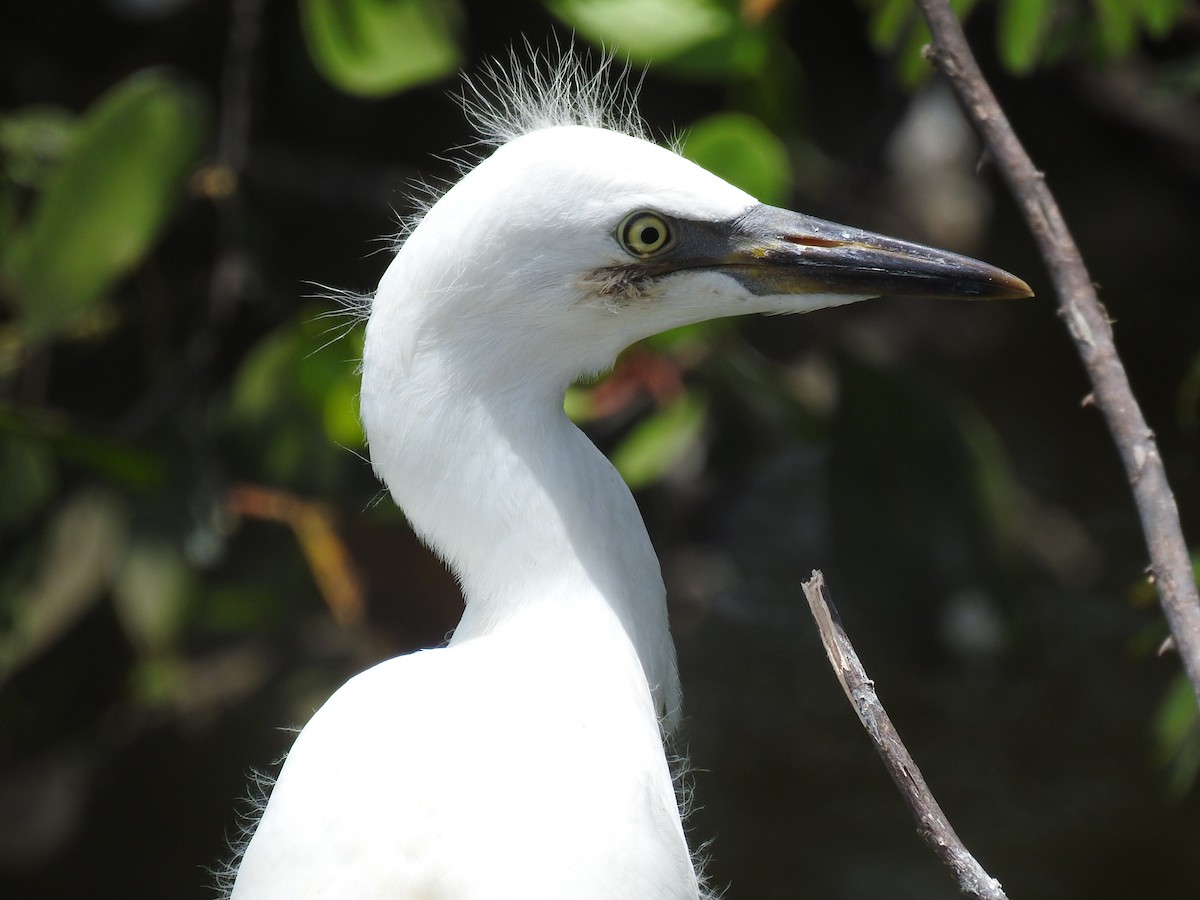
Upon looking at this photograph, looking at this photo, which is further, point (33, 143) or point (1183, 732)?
point (33, 143)

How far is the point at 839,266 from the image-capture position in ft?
3.48

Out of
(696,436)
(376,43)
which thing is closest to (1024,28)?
(376,43)

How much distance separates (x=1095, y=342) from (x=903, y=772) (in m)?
0.38

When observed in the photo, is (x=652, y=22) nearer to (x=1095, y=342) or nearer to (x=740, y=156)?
(x=740, y=156)

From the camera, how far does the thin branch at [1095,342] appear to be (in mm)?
938

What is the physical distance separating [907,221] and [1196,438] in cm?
87

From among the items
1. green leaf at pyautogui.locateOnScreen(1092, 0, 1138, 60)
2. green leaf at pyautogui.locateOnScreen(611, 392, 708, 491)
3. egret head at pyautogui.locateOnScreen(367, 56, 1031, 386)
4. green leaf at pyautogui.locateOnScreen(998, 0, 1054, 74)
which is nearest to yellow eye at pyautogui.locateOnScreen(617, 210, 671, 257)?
egret head at pyautogui.locateOnScreen(367, 56, 1031, 386)

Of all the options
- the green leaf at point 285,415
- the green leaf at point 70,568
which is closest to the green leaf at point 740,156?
the green leaf at point 285,415

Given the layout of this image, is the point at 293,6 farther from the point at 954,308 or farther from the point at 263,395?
the point at 954,308

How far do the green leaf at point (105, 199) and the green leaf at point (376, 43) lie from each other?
0.72 feet

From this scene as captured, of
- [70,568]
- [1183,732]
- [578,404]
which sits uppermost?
[578,404]

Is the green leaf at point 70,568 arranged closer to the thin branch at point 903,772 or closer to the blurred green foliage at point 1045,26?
the blurred green foliage at point 1045,26

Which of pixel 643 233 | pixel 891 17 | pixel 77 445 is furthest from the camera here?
pixel 77 445

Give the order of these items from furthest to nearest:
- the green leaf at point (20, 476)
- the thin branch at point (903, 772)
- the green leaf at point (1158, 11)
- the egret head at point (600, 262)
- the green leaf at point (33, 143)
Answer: the green leaf at point (33, 143) → the green leaf at point (20, 476) → the green leaf at point (1158, 11) → the egret head at point (600, 262) → the thin branch at point (903, 772)
